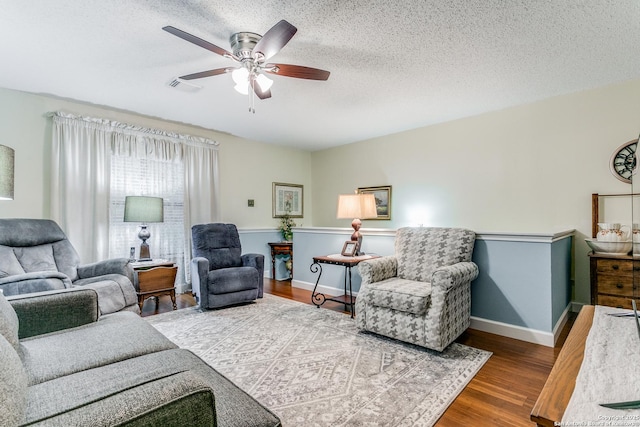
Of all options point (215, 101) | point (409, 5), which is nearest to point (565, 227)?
point (409, 5)

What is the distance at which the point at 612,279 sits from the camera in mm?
2863

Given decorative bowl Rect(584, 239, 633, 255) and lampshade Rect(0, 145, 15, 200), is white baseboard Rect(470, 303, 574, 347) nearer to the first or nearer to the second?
decorative bowl Rect(584, 239, 633, 255)

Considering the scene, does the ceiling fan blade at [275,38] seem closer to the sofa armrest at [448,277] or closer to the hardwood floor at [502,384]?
the sofa armrest at [448,277]

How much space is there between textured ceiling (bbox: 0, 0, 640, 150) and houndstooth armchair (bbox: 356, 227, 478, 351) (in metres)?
1.52

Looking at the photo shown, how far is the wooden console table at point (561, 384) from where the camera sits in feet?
2.39

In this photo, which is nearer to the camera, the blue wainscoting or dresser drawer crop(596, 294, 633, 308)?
the blue wainscoting

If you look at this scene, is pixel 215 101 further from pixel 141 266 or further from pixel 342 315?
pixel 342 315

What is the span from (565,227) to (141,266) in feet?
15.2

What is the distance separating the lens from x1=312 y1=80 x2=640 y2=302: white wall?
326 centimetres

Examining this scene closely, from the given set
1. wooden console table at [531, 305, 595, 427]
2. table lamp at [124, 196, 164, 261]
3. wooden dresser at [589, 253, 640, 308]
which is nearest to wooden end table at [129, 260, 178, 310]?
table lamp at [124, 196, 164, 261]

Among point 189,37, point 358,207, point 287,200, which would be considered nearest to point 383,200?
point 358,207

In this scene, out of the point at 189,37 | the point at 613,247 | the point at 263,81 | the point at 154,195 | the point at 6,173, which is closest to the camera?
the point at 6,173

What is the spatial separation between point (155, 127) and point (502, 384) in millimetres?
4648

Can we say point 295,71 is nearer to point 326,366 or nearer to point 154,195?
point 326,366
